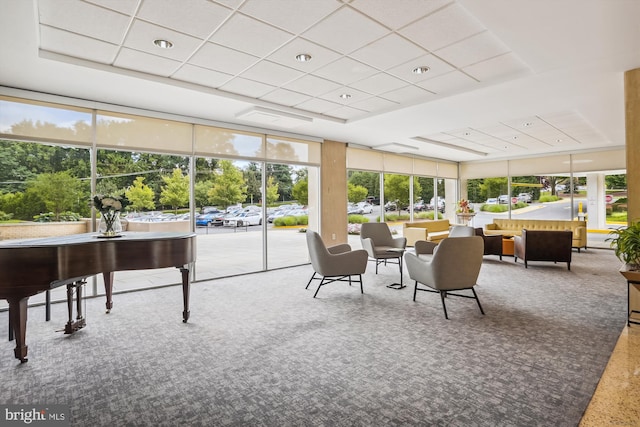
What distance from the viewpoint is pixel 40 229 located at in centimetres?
498

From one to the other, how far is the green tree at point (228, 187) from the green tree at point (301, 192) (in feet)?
4.19

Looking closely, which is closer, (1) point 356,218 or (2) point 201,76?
(2) point 201,76

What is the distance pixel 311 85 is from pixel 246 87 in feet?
3.02

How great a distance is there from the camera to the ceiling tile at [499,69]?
3.98 metres

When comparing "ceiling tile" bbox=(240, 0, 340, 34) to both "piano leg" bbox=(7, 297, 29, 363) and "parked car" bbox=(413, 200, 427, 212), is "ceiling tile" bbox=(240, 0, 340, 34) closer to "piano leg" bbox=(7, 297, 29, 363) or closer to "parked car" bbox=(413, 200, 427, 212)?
"piano leg" bbox=(7, 297, 29, 363)

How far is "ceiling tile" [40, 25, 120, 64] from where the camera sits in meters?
3.28

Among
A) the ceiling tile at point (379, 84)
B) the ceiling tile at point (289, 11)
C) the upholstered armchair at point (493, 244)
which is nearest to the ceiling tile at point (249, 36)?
the ceiling tile at point (289, 11)

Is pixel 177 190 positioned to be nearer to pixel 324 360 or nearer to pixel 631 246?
pixel 324 360

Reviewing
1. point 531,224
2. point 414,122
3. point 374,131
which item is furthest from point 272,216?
point 531,224

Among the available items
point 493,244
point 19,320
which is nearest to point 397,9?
point 19,320

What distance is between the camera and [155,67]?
161 inches

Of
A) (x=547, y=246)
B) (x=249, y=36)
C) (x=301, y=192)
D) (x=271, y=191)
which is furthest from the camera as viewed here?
(x=301, y=192)

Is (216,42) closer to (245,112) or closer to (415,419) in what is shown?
(245,112)

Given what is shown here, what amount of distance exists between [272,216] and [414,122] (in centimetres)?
349
